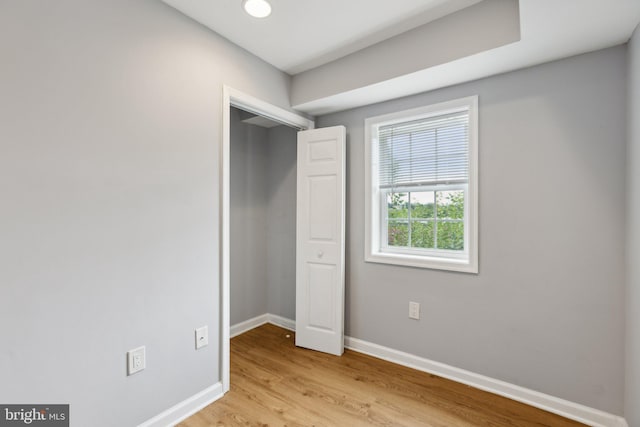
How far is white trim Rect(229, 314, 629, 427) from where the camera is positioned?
1.81 metres

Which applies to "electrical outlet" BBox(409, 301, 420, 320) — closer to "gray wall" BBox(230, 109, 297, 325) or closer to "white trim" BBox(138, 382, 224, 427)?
"gray wall" BBox(230, 109, 297, 325)

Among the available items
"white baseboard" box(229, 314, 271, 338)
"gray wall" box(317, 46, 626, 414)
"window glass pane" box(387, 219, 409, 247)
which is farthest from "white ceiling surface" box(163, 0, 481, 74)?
"white baseboard" box(229, 314, 271, 338)

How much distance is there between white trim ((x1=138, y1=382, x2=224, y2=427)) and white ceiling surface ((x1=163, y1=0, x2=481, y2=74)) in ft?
8.05

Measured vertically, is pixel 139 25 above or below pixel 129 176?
above

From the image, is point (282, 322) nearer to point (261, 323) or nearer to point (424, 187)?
point (261, 323)

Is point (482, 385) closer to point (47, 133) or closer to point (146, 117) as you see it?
point (146, 117)

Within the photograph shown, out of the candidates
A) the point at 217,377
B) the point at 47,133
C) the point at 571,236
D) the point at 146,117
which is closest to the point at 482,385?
the point at 571,236

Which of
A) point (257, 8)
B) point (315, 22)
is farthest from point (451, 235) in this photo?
point (257, 8)

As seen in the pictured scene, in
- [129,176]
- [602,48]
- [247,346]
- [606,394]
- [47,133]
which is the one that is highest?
[602,48]

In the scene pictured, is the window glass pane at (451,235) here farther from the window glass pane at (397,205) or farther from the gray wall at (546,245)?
the window glass pane at (397,205)

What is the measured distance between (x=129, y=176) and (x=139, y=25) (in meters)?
0.86

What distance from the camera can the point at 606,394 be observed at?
179 cm

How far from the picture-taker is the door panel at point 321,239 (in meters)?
2.74

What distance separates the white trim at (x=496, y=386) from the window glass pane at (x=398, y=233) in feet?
3.03
